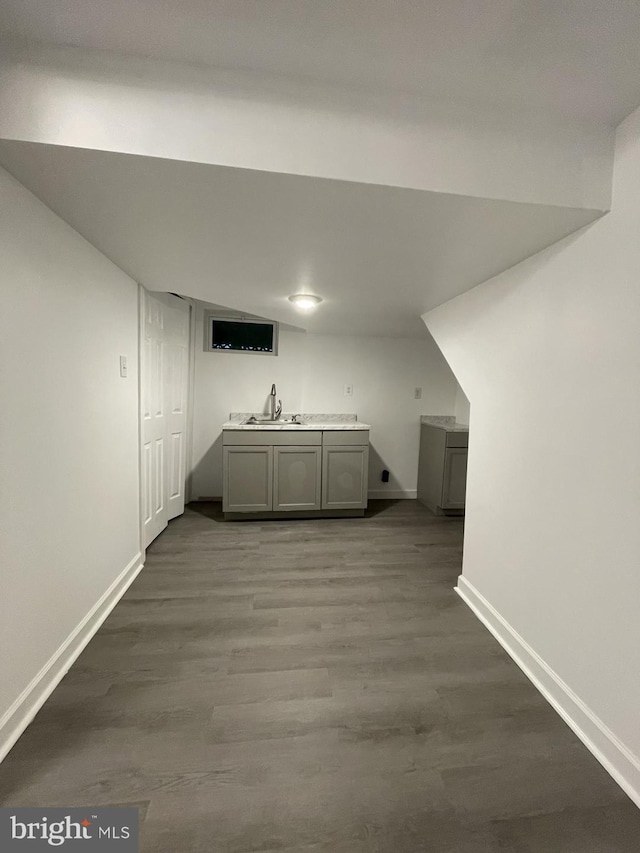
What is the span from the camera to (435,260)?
161 cm

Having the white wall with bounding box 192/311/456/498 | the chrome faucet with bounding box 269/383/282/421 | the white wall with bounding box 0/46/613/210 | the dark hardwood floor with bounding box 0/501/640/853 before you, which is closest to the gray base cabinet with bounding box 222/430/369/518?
the chrome faucet with bounding box 269/383/282/421

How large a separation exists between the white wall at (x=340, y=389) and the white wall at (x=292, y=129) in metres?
2.52

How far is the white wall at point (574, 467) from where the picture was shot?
1.10 meters

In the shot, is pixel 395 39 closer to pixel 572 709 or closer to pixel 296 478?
pixel 572 709

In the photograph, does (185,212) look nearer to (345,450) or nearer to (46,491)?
(46,491)

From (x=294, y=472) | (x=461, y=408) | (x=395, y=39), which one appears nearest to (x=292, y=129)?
(x=395, y=39)

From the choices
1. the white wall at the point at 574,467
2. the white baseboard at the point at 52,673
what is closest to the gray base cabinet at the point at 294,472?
the white baseboard at the point at 52,673

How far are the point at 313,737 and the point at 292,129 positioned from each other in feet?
6.46

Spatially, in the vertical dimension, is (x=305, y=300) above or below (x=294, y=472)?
above

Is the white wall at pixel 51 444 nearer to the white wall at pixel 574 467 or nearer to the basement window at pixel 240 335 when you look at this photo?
the basement window at pixel 240 335

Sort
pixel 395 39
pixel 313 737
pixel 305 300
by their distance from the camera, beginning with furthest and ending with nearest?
pixel 305 300 < pixel 313 737 < pixel 395 39

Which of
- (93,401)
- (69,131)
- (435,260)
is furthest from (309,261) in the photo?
(93,401)

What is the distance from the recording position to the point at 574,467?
4.28ft

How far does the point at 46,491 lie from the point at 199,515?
2031 mm
